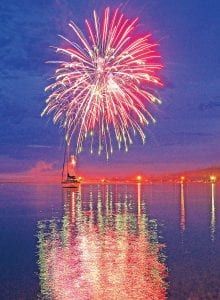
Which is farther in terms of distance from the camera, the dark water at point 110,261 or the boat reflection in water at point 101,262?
the dark water at point 110,261

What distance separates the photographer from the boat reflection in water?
23.8m

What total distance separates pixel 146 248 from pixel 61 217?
30.7 m

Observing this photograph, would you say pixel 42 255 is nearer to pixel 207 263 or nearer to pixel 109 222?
pixel 207 263

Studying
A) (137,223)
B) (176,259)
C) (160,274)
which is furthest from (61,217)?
(160,274)

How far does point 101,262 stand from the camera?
103 ft

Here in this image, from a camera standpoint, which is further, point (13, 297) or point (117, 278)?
point (117, 278)

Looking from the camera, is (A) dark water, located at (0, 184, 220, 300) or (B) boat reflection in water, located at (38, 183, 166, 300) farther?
(A) dark water, located at (0, 184, 220, 300)

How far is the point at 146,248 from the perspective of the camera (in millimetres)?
37594

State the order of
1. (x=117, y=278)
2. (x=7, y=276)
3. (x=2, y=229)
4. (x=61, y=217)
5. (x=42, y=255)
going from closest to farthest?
(x=117, y=278)
(x=7, y=276)
(x=42, y=255)
(x=2, y=229)
(x=61, y=217)

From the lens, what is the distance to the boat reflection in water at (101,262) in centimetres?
2380

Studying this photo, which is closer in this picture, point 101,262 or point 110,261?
point 101,262

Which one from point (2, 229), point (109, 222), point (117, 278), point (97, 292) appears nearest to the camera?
point (97, 292)

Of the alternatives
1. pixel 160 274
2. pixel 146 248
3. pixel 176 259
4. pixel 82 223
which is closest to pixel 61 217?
pixel 82 223

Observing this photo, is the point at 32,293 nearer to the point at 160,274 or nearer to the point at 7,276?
the point at 7,276
